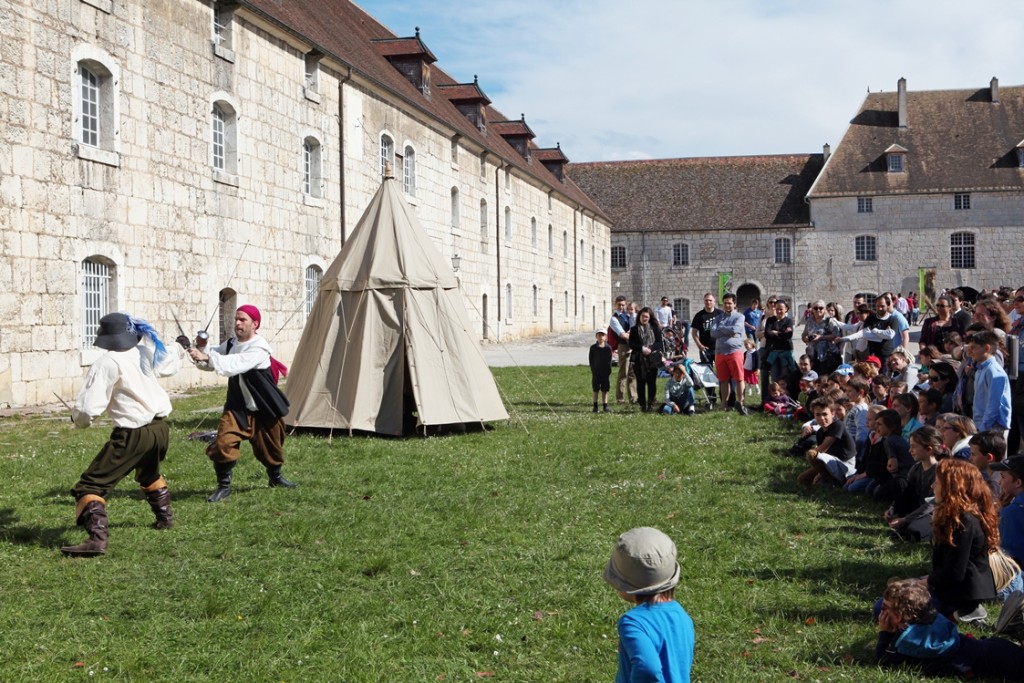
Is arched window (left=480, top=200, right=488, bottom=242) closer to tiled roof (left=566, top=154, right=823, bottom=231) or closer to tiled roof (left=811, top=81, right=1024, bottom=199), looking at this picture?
tiled roof (left=566, top=154, right=823, bottom=231)

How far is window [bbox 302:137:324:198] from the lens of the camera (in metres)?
22.8

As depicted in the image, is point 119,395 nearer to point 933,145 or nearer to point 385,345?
point 385,345

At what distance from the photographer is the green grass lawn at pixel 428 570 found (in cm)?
446

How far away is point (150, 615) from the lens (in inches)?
198

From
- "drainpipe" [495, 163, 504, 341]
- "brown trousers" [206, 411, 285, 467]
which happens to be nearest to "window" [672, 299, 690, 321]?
"drainpipe" [495, 163, 504, 341]

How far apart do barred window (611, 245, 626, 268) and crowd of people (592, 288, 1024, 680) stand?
38.6 metres

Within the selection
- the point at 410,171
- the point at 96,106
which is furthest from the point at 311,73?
the point at 96,106

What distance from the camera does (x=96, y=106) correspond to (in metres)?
15.8

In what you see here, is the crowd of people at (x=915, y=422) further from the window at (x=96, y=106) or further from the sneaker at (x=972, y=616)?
the window at (x=96, y=106)

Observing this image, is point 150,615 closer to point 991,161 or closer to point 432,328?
point 432,328

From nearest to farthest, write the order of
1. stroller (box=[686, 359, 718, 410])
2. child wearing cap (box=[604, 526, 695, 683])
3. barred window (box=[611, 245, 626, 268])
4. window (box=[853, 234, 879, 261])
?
child wearing cap (box=[604, 526, 695, 683]) < stroller (box=[686, 359, 718, 410]) < window (box=[853, 234, 879, 261]) < barred window (box=[611, 245, 626, 268])

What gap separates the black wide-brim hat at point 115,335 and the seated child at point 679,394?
9.33m

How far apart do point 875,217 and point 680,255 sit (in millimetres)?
10125

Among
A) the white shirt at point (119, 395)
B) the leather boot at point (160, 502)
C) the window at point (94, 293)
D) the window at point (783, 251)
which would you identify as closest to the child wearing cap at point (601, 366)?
the window at point (94, 293)
